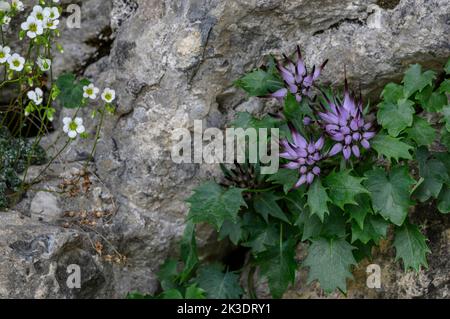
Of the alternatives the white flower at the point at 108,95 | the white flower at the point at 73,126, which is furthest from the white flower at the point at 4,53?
the white flower at the point at 108,95

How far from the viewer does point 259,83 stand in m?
3.83

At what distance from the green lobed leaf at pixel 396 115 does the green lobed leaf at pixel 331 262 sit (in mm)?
642

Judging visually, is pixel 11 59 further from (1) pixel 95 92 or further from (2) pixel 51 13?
(1) pixel 95 92

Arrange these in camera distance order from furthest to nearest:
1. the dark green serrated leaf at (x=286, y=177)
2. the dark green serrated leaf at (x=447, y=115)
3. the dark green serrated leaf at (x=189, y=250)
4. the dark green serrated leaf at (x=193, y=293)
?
1. the dark green serrated leaf at (x=189, y=250)
2. the dark green serrated leaf at (x=193, y=293)
3. the dark green serrated leaf at (x=286, y=177)
4. the dark green serrated leaf at (x=447, y=115)

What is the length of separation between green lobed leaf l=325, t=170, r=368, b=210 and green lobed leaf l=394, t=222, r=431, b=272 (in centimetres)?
38

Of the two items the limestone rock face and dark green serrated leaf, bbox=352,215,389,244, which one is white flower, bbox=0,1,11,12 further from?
dark green serrated leaf, bbox=352,215,389,244

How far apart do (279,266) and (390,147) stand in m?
0.91

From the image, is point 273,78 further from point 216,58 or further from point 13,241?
point 13,241

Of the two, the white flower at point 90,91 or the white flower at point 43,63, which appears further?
the white flower at point 90,91

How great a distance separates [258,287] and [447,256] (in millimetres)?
1110

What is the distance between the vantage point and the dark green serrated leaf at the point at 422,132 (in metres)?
3.64

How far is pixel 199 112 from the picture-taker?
159 inches

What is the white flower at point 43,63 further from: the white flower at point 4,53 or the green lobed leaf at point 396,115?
the green lobed leaf at point 396,115

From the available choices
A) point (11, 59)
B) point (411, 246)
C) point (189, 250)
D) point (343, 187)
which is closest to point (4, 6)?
point (11, 59)
